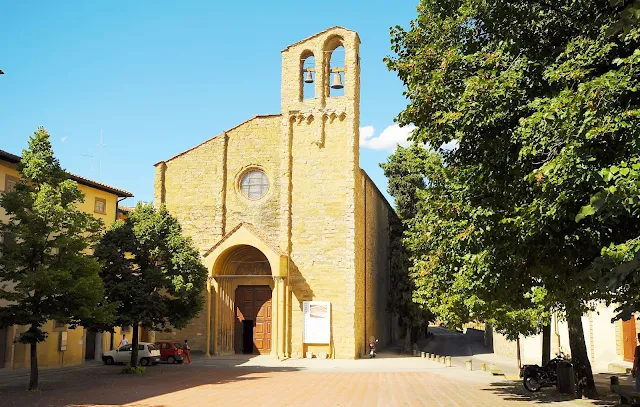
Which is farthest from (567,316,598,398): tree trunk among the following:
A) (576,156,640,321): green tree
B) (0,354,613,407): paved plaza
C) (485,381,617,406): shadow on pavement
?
(576,156,640,321): green tree

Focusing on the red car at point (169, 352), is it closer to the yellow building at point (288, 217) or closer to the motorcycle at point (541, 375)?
the yellow building at point (288, 217)

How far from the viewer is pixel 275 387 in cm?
1880

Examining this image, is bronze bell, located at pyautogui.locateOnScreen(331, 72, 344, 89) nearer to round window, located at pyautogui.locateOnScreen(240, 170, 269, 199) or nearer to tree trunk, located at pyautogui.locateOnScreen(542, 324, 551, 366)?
round window, located at pyautogui.locateOnScreen(240, 170, 269, 199)

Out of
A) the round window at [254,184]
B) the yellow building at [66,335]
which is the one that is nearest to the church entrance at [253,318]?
the round window at [254,184]

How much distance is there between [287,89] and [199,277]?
533 inches

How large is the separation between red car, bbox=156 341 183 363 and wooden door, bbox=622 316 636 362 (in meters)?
21.2

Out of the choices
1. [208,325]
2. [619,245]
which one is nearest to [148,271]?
[208,325]

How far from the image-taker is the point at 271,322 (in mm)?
33625

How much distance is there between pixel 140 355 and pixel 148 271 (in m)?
6.33

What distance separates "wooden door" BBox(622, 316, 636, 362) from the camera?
25.7 m

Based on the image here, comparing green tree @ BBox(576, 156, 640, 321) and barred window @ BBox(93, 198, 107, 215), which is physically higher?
barred window @ BBox(93, 198, 107, 215)

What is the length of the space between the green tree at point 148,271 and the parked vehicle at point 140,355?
391cm

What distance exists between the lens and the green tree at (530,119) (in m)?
8.80

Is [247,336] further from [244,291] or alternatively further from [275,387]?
[275,387]
